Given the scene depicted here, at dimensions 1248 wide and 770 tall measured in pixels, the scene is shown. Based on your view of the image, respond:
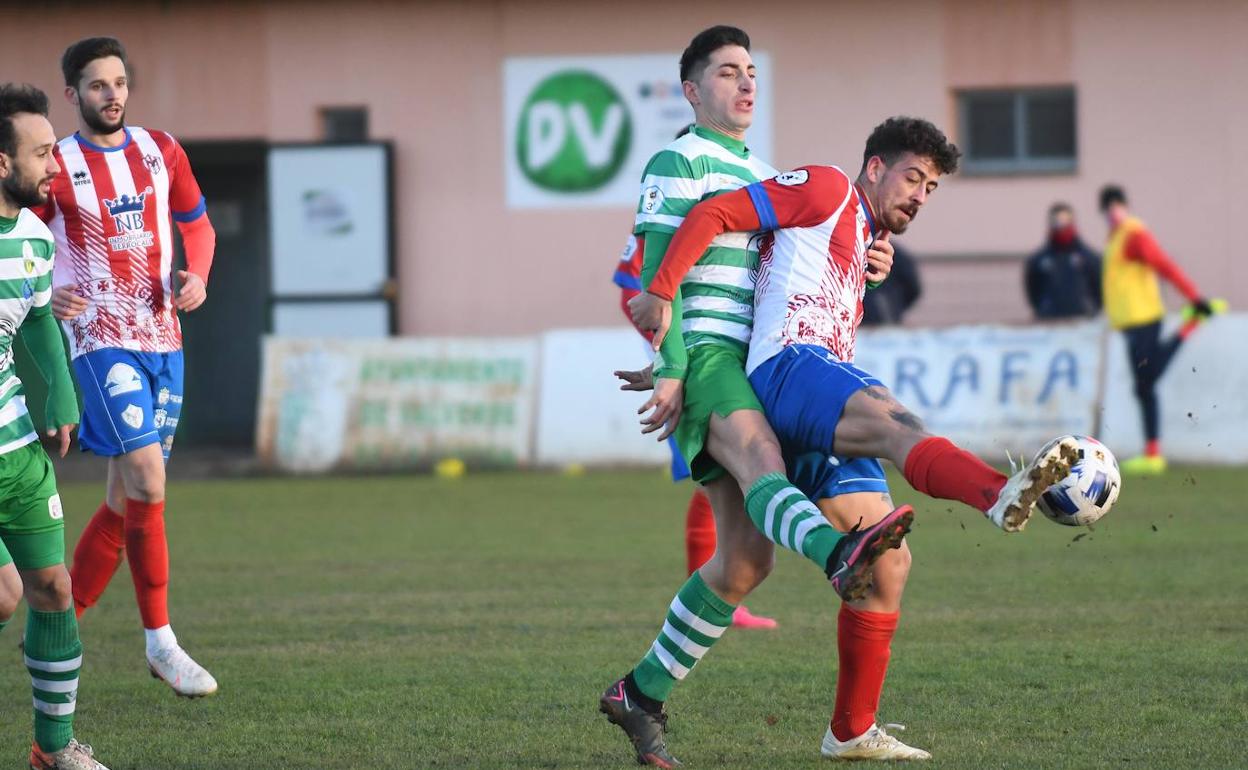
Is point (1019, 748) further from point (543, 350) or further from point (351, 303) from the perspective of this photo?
point (351, 303)

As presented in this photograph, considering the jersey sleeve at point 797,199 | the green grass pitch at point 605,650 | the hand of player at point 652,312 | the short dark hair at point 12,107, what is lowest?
the green grass pitch at point 605,650

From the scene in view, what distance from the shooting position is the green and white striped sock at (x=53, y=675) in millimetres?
5281

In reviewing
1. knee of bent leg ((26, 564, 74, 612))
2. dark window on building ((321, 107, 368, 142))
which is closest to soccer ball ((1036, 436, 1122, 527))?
knee of bent leg ((26, 564, 74, 612))

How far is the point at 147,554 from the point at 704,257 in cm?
265

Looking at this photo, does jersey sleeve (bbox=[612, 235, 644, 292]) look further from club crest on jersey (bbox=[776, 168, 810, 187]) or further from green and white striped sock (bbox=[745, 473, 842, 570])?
green and white striped sock (bbox=[745, 473, 842, 570])

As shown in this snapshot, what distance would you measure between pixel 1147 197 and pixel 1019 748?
14.4 m

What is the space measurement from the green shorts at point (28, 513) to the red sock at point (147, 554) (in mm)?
1544

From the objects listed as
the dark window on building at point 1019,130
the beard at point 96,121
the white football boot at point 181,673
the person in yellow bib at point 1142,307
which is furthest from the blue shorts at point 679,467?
the dark window on building at point 1019,130

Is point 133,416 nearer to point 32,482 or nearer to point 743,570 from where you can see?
point 32,482

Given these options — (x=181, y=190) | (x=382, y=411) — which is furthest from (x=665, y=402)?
(x=382, y=411)

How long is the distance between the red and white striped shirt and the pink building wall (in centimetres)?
1229

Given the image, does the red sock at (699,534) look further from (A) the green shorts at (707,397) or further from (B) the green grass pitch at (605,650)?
(A) the green shorts at (707,397)

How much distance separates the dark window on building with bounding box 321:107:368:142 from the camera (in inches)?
776

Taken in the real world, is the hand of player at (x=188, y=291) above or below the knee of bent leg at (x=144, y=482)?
above
